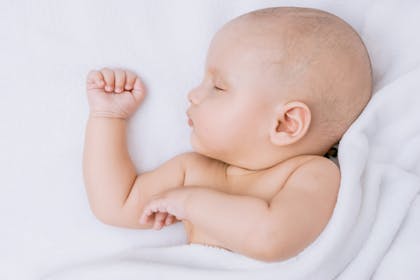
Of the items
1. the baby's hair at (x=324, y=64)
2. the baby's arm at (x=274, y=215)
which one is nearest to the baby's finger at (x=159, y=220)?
the baby's arm at (x=274, y=215)

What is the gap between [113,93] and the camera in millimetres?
1516

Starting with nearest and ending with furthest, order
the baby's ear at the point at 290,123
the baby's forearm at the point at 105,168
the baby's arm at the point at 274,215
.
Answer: the baby's arm at the point at 274,215 → the baby's ear at the point at 290,123 → the baby's forearm at the point at 105,168

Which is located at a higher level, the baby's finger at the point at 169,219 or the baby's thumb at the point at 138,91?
the baby's thumb at the point at 138,91

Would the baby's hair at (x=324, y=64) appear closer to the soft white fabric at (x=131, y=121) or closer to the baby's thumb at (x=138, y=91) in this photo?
the soft white fabric at (x=131, y=121)

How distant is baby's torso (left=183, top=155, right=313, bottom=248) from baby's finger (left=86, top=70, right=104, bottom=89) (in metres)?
0.28

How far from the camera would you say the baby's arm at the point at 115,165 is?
1474 mm

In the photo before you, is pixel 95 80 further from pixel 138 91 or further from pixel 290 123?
pixel 290 123

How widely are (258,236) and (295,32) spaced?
441 millimetres

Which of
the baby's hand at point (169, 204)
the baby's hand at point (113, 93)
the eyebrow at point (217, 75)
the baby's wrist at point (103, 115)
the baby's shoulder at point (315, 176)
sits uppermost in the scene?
the eyebrow at point (217, 75)

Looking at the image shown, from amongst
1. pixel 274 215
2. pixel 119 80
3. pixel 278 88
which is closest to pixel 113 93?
pixel 119 80

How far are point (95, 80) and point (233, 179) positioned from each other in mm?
388

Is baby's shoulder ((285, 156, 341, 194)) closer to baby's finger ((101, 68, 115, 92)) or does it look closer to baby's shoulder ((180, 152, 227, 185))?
baby's shoulder ((180, 152, 227, 185))

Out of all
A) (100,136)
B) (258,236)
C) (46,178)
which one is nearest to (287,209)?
(258,236)

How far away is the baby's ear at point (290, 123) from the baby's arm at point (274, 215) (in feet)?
0.23
